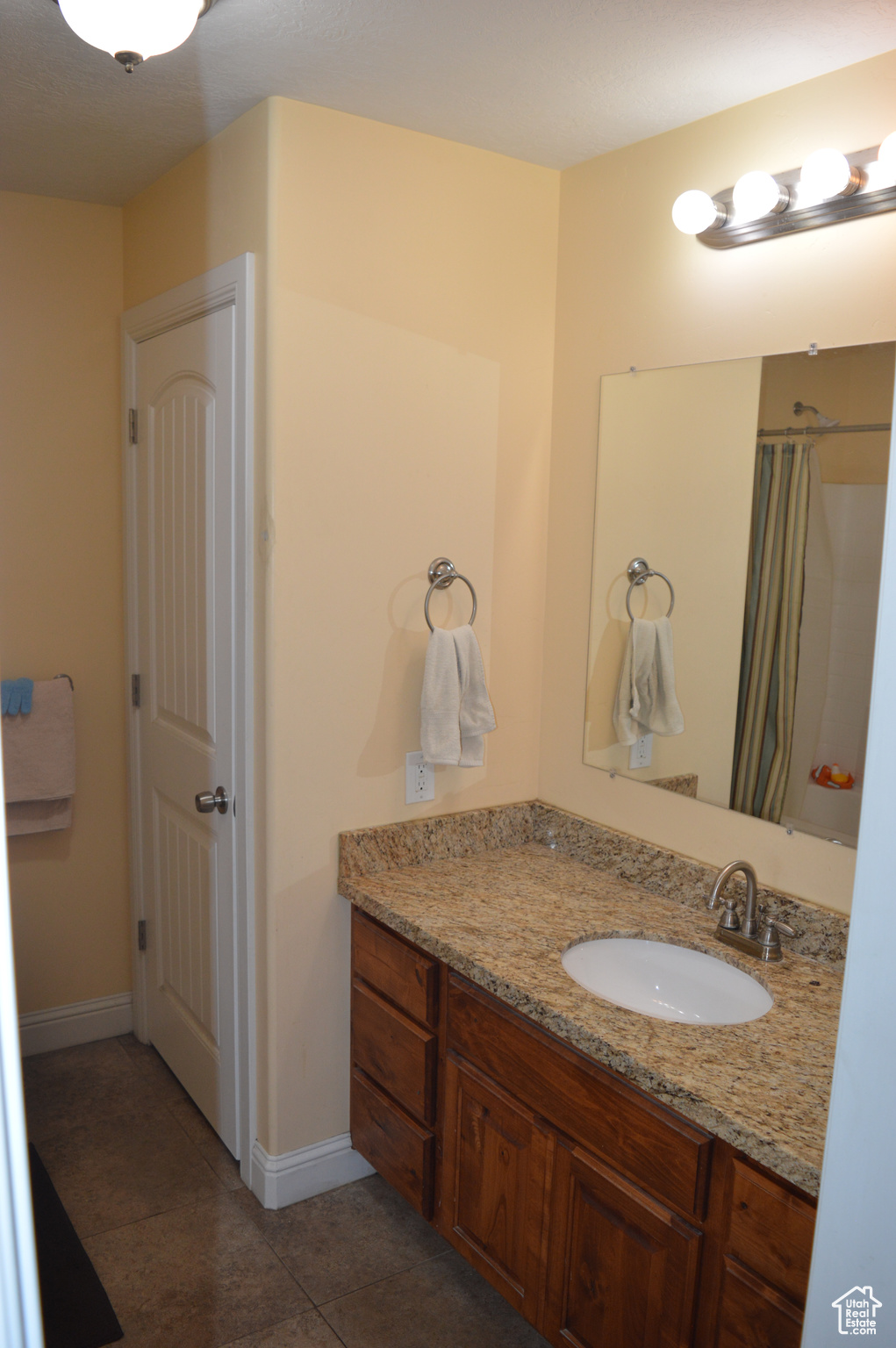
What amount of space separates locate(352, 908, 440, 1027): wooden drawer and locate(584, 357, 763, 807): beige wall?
641 millimetres

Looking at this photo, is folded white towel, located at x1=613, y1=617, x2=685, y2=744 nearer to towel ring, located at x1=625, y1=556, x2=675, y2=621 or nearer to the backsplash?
towel ring, located at x1=625, y1=556, x2=675, y2=621

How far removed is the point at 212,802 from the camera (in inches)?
90.7

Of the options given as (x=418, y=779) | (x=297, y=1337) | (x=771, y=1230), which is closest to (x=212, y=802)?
(x=418, y=779)

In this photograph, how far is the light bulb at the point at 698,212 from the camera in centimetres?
186

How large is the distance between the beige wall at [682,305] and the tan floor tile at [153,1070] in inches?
53.1

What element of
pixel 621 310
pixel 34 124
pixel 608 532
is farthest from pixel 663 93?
pixel 34 124

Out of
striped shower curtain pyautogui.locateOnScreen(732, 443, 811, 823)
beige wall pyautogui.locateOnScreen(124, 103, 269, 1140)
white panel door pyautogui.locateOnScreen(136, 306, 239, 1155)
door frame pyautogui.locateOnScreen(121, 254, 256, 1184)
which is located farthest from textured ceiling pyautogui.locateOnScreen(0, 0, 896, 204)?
striped shower curtain pyautogui.locateOnScreen(732, 443, 811, 823)

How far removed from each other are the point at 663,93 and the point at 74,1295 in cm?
264

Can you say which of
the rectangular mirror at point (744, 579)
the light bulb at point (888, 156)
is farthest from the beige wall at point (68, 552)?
the light bulb at point (888, 156)

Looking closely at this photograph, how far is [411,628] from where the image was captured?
2242 mm

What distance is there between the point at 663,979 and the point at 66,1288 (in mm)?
1381

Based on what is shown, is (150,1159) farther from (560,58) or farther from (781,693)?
(560,58)

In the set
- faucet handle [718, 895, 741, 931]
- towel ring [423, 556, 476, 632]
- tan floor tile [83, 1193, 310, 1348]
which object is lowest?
tan floor tile [83, 1193, 310, 1348]

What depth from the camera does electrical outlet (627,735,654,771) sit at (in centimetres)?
215
